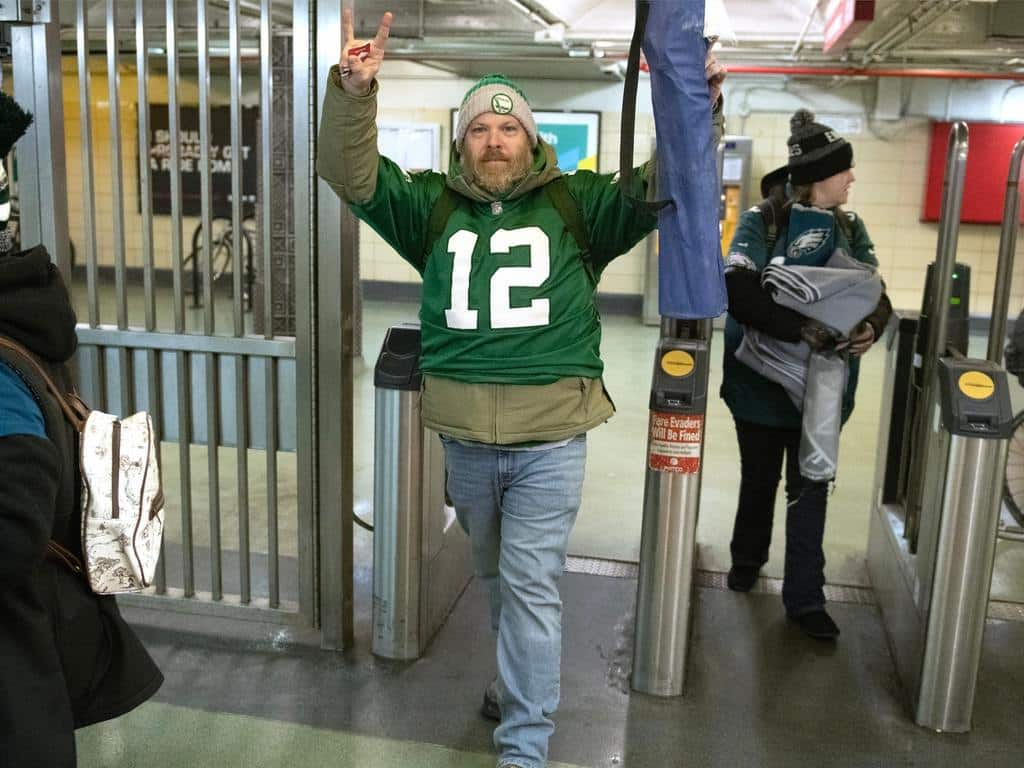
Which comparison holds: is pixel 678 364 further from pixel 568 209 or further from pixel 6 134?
pixel 6 134

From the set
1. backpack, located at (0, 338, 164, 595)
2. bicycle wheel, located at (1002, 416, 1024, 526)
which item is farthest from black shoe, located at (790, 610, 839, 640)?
backpack, located at (0, 338, 164, 595)

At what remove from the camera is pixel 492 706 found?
2496 mm

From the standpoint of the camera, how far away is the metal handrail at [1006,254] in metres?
3.06

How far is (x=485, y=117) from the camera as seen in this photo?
6.88 feet

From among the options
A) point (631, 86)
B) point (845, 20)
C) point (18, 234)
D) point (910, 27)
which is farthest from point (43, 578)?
point (910, 27)

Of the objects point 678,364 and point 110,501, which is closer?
point 110,501

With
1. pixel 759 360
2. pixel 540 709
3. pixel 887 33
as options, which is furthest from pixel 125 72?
pixel 540 709

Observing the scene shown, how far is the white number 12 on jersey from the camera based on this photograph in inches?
80.8

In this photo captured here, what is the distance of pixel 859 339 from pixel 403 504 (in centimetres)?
132

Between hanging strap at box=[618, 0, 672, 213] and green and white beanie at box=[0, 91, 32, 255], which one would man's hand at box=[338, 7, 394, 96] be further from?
green and white beanie at box=[0, 91, 32, 255]

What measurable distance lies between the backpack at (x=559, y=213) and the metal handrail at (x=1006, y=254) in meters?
1.54

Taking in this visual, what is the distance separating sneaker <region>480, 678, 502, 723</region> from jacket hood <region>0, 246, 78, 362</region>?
1444 millimetres

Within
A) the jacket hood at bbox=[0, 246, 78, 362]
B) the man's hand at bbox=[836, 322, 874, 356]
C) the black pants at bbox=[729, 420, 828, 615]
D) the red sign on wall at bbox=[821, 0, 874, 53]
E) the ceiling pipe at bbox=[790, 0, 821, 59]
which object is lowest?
the black pants at bbox=[729, 420, 828, 615]

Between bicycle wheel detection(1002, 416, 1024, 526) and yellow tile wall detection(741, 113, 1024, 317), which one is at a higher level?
yellow tile wall detection(741, 113, 1024, 317)
